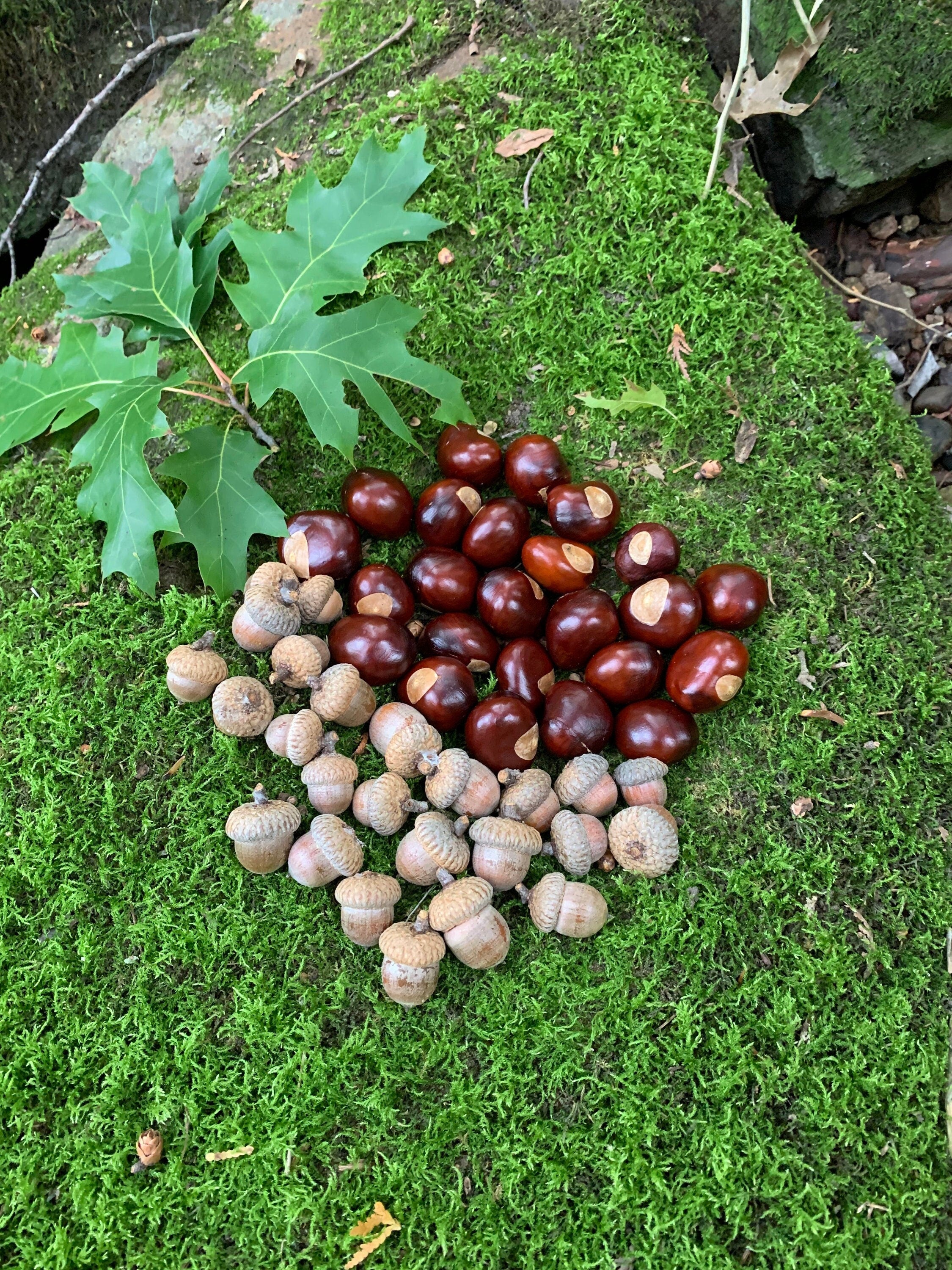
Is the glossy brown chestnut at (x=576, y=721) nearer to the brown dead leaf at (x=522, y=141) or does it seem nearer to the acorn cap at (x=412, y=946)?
the acorn cap at (x=412, y=946)

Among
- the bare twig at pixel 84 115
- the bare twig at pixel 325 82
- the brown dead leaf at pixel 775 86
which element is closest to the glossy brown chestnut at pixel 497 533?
the brown dead leaf at pixel 775 86

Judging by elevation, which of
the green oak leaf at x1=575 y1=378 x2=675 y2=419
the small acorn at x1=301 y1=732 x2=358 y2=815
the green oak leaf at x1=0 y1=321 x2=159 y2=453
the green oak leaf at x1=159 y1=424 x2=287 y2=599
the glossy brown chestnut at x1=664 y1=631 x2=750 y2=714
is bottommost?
the glossy brown chestnut at x1=664 y1=631 x2=750 y2=714

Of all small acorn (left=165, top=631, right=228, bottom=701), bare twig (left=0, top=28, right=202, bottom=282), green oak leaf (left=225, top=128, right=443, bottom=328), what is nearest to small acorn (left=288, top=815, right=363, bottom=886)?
small acorn (left=165, top=631, right=228, bottom=701)

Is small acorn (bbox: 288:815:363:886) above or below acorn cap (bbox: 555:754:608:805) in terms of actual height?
above

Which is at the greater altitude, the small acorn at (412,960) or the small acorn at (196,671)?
the small acorn at (196,671)

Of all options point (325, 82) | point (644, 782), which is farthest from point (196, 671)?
point (325, 82)

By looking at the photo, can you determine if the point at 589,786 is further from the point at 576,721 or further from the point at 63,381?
the point at 63,381

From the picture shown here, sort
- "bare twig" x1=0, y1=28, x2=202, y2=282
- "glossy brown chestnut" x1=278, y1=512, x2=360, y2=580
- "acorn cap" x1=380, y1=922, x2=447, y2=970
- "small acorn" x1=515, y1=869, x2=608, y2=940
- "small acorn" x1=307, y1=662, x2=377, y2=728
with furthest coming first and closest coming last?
"bare twig" x1=0, y1=28, x2=202, y2=282 < "glossy brown chestnut" x1=278, y1=512, x2=360, y2=580 < "small acorn" x1=307, y1=662, x2=377, y2=728 < "small acorn" x1=515, y1=869, x2=608, y2=940 < "acorn cap" x1=380, y1=922, x2=447, y2=970

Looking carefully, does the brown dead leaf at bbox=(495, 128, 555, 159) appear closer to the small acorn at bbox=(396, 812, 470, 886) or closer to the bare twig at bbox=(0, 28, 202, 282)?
the bare twig at bbox=(0, 28, 202, 282)
